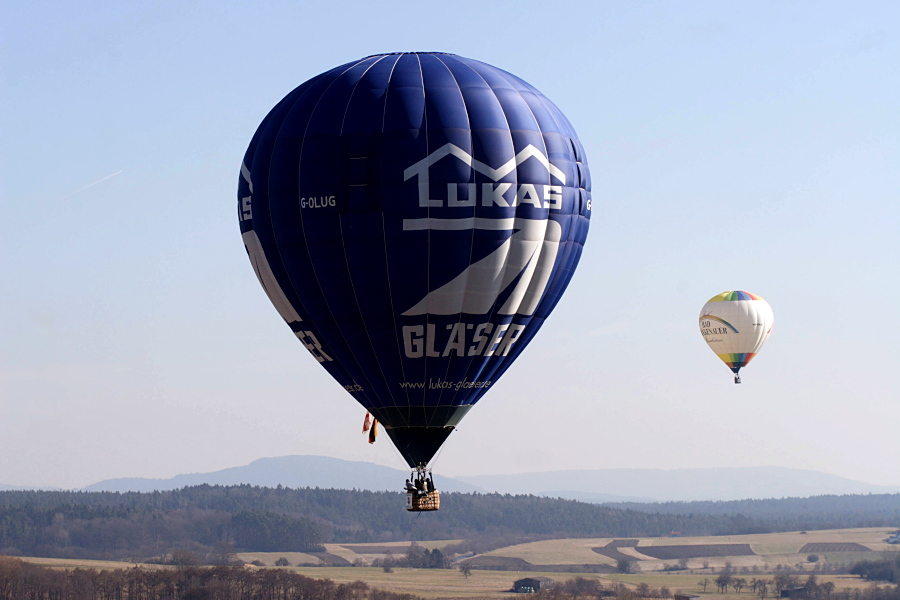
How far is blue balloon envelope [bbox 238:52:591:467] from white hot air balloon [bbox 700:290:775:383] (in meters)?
39.7

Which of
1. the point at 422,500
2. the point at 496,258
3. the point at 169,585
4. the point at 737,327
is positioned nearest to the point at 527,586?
the point at 169,585

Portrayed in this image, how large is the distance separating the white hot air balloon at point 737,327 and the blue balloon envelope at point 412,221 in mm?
39679

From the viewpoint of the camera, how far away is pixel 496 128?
139 ft

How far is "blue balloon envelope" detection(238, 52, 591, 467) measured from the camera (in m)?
41.7

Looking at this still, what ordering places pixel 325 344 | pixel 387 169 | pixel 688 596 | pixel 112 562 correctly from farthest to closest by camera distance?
pixel 112 562 < pixel 688 596 < pixel 325 344 < pixel 387 169

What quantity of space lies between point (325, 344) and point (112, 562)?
152989 millimetres

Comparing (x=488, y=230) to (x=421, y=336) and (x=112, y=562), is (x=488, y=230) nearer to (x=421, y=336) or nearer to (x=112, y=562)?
(x=421, y=336)

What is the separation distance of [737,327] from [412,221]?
1763 inches

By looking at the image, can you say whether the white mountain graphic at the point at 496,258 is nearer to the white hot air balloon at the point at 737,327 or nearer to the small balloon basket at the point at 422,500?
the small balloon basket at the point at 422,500

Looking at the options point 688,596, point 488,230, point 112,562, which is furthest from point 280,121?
point 112,562

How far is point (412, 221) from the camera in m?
41.6

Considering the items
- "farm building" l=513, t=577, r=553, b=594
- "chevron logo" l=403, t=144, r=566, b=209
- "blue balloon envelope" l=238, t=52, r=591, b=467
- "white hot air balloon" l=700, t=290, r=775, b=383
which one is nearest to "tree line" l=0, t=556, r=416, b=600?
"farm building" l=513, t=577, r=553, b=594

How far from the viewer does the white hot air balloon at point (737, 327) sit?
8250cm

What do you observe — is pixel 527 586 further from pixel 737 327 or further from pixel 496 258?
pixel 496 258
